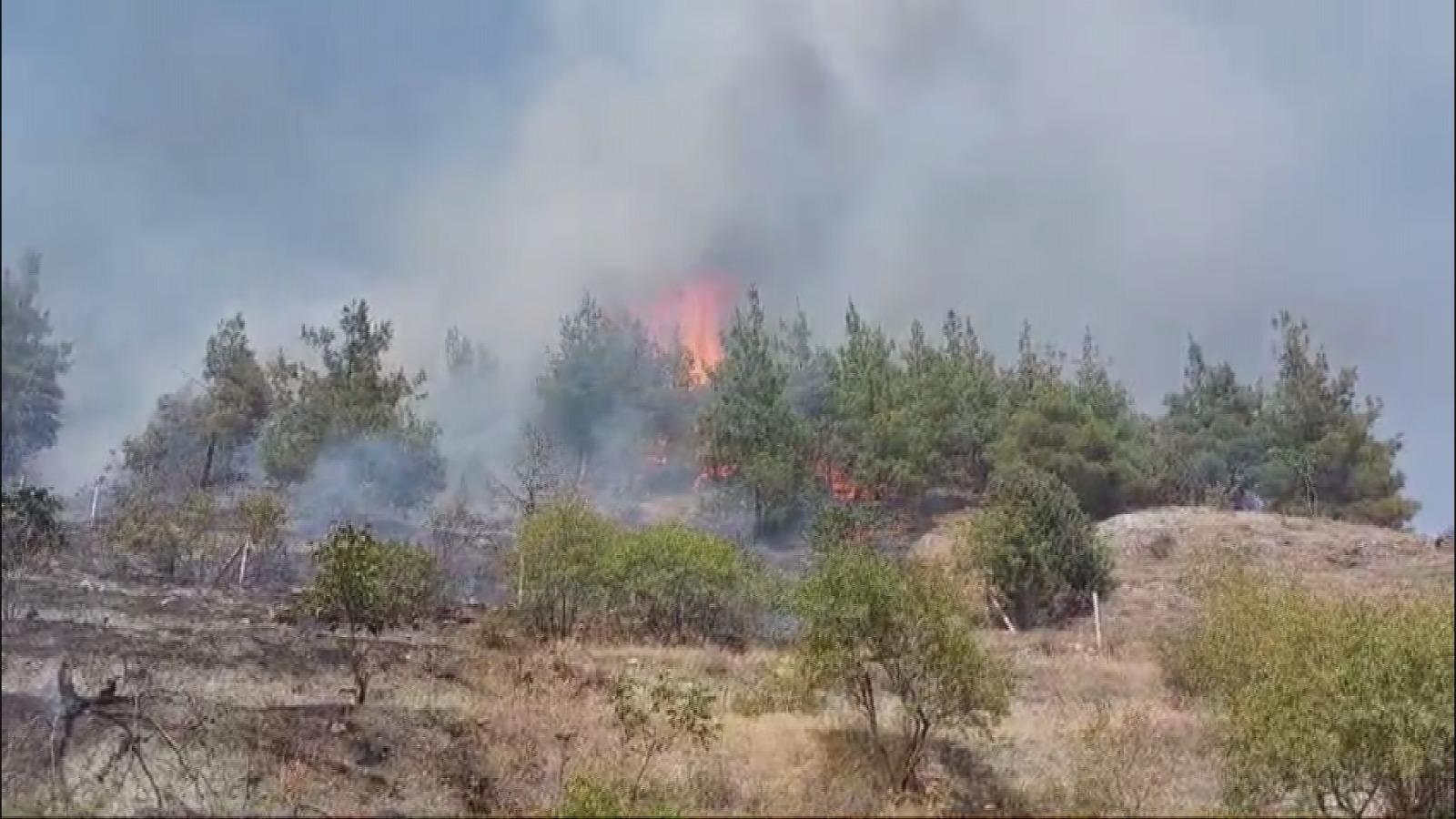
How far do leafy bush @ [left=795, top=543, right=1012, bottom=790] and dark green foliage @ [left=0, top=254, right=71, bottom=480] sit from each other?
11.4 metres

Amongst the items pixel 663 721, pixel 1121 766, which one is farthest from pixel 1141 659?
pixel 663 721

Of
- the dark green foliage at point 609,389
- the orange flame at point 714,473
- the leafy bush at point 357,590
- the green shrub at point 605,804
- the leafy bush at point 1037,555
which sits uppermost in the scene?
the dark green foliage at point 609,389

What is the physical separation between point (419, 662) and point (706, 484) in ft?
60.5

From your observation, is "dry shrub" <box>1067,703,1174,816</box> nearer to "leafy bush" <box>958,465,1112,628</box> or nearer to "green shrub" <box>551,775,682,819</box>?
"green shrub" <box>551,775,682,819</box>

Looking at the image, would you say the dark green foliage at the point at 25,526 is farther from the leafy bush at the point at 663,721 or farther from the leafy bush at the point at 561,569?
the leafy bush at the point at 561,569

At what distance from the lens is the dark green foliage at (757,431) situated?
128ft

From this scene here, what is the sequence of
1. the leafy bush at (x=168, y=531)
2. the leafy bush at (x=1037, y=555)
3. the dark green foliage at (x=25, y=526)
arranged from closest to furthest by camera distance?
the dark green foliage at (x=25, y=526) → the leafy bush at (x=1037, y=555) → the leafy bush at (x=168, y=531)

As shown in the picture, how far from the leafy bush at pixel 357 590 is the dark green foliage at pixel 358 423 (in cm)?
1316

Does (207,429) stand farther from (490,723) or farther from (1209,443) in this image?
(1209,443)

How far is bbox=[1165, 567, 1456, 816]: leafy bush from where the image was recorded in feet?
47.2

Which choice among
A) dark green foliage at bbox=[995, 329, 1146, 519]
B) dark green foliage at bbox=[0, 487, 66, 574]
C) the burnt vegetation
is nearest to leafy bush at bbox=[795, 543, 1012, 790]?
the burnt vegetation

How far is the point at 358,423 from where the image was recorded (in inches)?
1549

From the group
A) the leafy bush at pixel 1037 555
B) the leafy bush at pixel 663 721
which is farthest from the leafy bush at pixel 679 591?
the leafy bush at pixel 663 721

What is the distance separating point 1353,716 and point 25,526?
14.8 m
